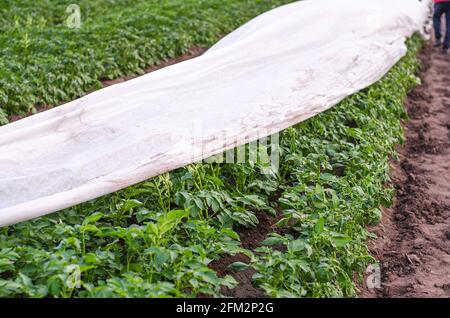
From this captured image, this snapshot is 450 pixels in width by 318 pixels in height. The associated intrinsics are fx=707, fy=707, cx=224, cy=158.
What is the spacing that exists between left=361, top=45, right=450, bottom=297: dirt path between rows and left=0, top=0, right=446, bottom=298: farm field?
111 millimetres

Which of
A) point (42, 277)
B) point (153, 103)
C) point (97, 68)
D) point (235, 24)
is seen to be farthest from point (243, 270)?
point (235, 24)

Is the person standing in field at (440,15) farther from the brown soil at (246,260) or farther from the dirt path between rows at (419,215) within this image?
the brown soil at (246,260)

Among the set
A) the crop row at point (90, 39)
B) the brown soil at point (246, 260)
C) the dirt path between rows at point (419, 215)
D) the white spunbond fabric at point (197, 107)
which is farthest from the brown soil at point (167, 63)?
the brown soil at point (246, 260)

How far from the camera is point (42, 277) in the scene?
3.33m

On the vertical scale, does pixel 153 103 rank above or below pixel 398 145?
above

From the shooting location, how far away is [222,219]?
4.10 metres

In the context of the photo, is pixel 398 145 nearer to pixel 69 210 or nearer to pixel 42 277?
pixel 69 210

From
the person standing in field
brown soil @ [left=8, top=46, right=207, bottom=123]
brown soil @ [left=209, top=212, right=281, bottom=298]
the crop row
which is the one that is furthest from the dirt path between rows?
the crop row

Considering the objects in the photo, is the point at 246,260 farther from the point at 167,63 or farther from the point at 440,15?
the point at 440,15

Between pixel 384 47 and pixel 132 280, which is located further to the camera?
pixel 384 47

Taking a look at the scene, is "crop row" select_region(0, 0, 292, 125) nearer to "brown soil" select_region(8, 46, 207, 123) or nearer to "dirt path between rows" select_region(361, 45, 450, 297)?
"brown soil" select_region(8, 46, 207, 123)

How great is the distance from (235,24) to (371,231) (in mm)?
5095

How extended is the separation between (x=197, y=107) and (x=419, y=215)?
68.2 inches

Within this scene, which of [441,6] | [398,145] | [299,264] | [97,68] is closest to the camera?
[299,264]
